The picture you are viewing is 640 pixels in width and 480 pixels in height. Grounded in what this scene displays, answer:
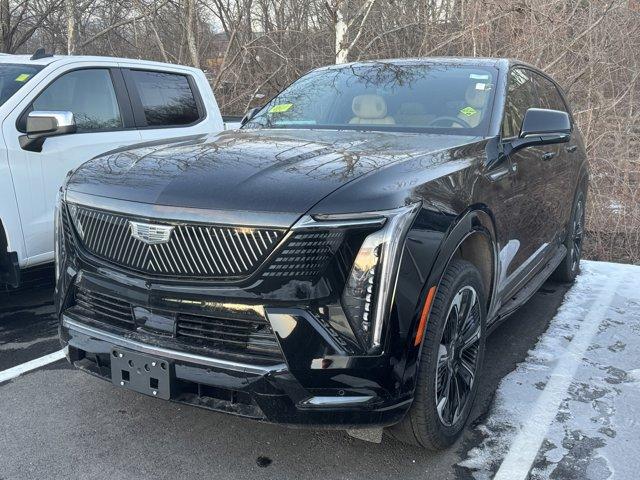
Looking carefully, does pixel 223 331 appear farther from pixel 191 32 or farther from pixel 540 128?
pixel 191 32

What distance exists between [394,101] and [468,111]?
472mm

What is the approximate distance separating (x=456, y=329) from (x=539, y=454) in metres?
0.71

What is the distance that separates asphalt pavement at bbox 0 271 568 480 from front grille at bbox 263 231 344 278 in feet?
3.27

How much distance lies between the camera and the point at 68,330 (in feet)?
9.24

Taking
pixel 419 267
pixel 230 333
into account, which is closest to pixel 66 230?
pixel 230 333

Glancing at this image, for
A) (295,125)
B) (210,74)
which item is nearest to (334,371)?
(295,125)

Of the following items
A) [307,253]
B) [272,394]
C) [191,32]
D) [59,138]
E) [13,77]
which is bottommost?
[272,394]

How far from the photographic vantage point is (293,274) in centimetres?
233

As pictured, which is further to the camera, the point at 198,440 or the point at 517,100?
the point at 517,100

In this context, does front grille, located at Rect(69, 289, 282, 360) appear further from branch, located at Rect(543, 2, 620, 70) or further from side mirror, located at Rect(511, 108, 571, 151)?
branch, located at Rect(543, 2, 620, 70)

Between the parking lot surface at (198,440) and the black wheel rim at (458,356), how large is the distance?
224mm

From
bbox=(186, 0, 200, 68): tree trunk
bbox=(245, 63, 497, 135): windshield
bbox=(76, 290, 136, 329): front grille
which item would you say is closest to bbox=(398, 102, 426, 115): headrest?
bbox=(245, 63, 497, 135): windshield

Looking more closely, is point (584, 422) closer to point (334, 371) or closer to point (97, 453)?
point (334, 371)

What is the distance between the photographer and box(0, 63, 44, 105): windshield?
473 centimetres
